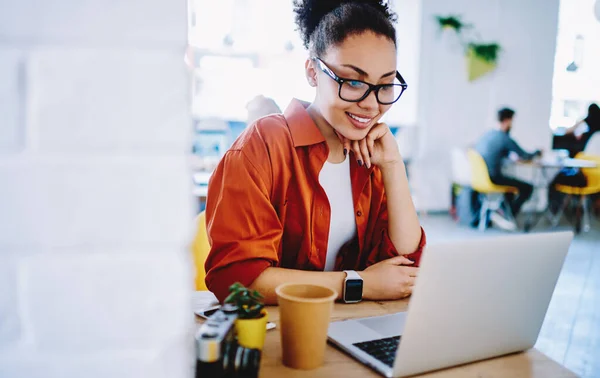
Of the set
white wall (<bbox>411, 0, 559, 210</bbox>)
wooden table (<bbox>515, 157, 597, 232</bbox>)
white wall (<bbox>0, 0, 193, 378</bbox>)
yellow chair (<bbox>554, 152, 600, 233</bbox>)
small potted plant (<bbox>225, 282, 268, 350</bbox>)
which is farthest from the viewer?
white wall (<bbox>411, 0, 559, 210</bbox>)

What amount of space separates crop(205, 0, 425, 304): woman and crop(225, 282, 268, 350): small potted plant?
41 cm

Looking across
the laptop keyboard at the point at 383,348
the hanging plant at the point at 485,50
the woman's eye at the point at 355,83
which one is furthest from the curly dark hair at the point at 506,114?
the laptop keyboard at the point at 383,348

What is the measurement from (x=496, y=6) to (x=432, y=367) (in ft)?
23.7

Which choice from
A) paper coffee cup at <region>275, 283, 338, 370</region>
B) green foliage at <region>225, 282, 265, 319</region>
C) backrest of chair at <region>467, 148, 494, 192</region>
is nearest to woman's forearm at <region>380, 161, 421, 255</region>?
paper coffee cup at <region>275, 283, 338, 370</region>

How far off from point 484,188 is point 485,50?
7.02 ft

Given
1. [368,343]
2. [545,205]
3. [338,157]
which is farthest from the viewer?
[545,205]

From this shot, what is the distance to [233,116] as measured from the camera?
6.80 meters

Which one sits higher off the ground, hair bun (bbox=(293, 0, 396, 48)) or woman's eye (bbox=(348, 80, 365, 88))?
hair bun (bbox=(293, 0, 396, 48))

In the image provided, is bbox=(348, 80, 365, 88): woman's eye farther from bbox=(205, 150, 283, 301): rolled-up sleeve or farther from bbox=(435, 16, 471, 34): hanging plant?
bbox=(435, 16, 471, 34): hanging plant

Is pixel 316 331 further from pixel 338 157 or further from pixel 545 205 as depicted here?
pixel 545 205

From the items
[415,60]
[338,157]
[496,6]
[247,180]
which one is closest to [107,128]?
[247,180]

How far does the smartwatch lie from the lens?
117 centimetres

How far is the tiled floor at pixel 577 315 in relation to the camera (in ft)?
9.27

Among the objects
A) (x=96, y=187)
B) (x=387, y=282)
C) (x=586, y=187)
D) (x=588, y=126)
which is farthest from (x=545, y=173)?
(x=96, y=187)
